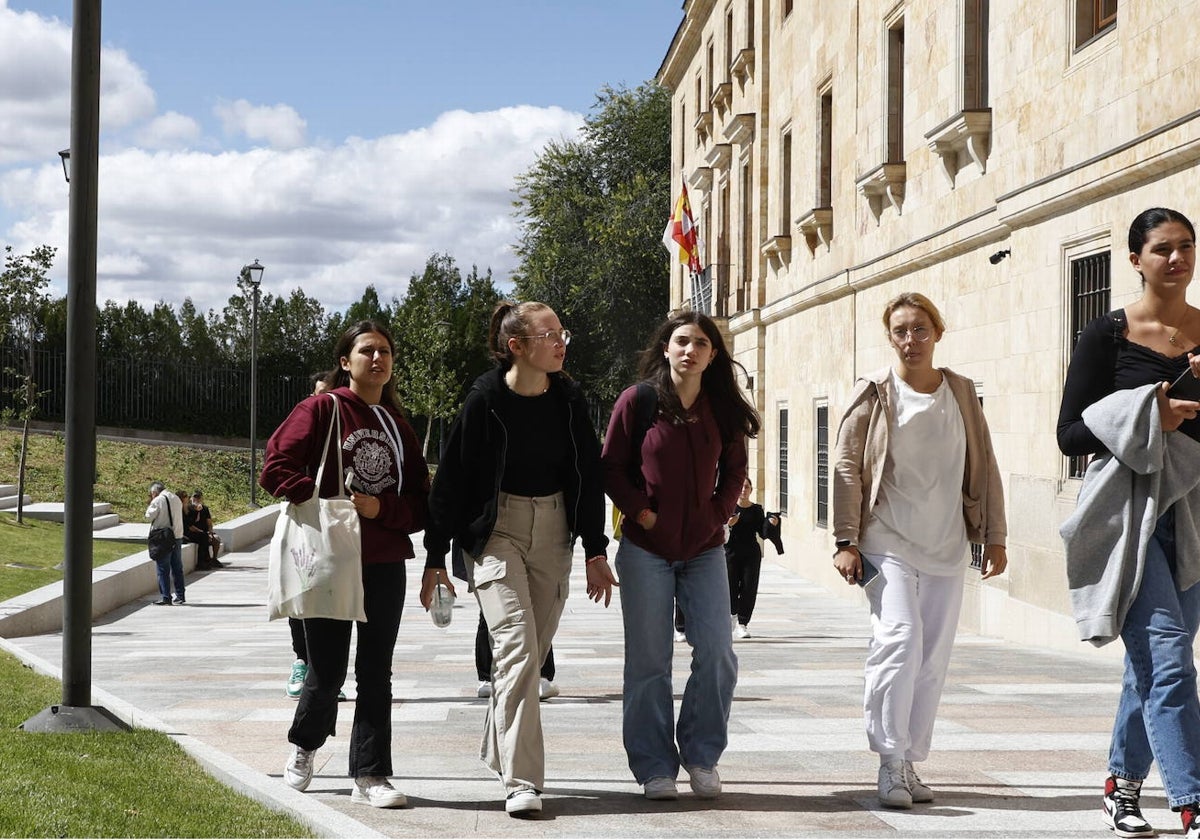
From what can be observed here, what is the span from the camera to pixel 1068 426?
5.23 m

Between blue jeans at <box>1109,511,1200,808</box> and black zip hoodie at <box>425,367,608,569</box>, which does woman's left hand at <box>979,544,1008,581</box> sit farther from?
black zip hoodie at <box>425,367,608,569</box>

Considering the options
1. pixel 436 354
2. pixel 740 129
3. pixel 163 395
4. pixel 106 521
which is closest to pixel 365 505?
pixel 740 129

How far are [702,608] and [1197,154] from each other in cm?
652

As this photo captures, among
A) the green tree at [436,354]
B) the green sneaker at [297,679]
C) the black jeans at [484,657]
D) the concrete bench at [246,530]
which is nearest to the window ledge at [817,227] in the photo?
the concrete bench at [246,530]

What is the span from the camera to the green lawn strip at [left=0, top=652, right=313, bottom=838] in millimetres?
5066

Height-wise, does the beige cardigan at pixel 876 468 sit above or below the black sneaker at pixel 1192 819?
above

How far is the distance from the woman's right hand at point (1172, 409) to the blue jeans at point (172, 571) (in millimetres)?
16054

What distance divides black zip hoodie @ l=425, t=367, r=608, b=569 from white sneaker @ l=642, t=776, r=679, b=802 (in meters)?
0.90

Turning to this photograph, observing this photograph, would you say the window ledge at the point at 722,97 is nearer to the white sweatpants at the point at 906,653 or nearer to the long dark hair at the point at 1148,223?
the white sweatpants at the point at 906,653

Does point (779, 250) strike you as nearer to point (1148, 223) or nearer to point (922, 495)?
point (922, 495)

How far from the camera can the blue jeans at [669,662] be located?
232 inches

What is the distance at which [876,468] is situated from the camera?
5.84m

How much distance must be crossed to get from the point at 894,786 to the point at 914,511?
1.04 meters

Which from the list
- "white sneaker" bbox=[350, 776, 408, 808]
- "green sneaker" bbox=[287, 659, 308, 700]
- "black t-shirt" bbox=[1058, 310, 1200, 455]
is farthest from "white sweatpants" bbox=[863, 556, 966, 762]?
"green sneaker" bbox=[287, 659, 308, 700]
